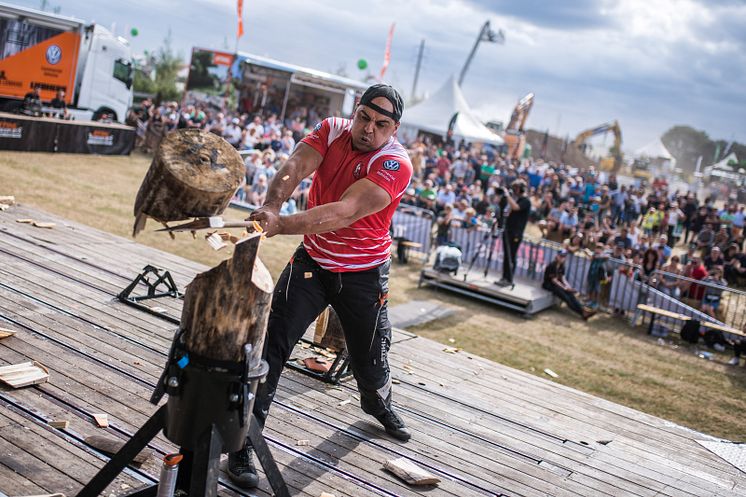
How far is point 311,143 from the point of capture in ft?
13.4

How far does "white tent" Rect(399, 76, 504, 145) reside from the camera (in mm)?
32616

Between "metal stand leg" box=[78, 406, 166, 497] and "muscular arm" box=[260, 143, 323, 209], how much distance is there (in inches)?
45.4

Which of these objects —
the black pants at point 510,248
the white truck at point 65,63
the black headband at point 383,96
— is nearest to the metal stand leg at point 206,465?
the black headband at point 383,96

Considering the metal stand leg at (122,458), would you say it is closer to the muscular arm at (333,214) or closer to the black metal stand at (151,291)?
the muscular arm at (333,214)

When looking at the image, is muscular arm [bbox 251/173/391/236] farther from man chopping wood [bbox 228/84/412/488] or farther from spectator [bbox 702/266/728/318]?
spectator [bbox 702/266/728/318]

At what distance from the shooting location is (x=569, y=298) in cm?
1354

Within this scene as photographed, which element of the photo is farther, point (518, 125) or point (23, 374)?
point (518, 125)

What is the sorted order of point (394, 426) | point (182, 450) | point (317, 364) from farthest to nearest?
point (317, 364) → point (394, 426) → point (182, 450)

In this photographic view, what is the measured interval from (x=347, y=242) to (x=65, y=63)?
2176 centimetres

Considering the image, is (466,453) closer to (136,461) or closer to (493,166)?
(136,461)

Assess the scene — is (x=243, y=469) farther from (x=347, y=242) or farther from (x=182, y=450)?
(x=347, y=242)

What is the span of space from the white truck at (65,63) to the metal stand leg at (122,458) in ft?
69.9

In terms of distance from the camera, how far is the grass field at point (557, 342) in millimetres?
9398

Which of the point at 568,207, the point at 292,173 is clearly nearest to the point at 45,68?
the point at 568,207
